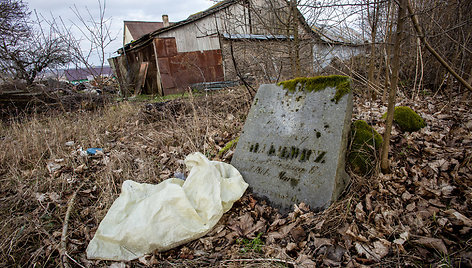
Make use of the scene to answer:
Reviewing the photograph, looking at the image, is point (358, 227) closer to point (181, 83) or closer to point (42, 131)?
point (42, 131)

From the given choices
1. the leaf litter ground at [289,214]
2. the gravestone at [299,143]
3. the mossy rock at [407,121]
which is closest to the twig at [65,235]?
the leaf litter ground at [289,214]

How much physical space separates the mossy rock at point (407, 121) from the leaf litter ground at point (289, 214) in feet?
0.38

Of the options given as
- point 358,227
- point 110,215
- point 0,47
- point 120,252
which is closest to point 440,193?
point 358,227

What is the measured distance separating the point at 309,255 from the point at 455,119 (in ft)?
11.0

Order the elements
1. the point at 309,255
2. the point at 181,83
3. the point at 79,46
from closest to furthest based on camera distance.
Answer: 1. the point at 309,255
2. the point at 79,46
3. the point at 181,83

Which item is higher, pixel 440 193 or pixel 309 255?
pixel 440 193

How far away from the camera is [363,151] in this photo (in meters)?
2.56

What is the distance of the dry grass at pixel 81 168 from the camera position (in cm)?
243

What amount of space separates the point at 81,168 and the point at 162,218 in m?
2.20

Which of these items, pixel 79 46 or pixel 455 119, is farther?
pixel 79 46

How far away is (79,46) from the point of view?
22.8ft

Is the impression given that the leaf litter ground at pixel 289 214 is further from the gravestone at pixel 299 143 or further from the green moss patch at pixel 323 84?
the green moss patch at pixel 323 84

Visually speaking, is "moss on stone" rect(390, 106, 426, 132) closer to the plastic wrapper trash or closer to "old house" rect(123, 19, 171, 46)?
the plastic wrapper trash

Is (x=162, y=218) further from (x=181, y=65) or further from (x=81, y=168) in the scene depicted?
(x=181, y=65)
